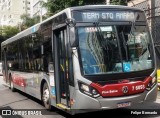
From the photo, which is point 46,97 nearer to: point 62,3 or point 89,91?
point 89,91

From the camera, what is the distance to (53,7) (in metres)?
25.1

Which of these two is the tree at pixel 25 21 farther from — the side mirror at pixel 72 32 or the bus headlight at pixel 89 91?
the bus headlight at pixel 89 91

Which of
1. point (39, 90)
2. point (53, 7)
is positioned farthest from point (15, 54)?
point (53, 7)

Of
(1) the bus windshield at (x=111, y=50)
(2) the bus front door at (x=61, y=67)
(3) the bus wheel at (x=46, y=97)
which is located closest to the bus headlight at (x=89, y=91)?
(1) the bus windshield at (x=111, y=50)

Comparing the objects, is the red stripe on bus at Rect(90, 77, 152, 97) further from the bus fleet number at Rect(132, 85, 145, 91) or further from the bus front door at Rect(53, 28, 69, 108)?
the bus front door at Rect(53, 28, 69, 108)

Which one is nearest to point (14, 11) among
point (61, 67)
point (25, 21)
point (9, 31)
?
point (9, 31)

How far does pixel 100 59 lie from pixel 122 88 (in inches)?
33.2

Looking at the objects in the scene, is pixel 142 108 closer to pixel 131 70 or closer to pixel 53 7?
pixel 131 70

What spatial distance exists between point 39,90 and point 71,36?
3.70 meters

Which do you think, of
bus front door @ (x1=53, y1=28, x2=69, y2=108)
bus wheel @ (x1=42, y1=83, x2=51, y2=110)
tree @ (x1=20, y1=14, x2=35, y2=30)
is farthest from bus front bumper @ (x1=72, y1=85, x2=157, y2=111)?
tree @ (x1=20, y1=14, x2=35, y2=30)

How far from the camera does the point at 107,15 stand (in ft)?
27.3

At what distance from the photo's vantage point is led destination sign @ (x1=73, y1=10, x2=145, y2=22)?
26.6 ft

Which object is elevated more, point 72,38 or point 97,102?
point 72,38

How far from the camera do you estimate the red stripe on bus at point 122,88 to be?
7.74 m
